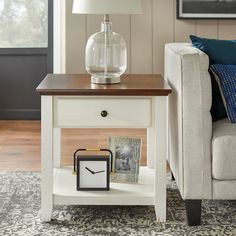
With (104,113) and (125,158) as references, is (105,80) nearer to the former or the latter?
(104,113)

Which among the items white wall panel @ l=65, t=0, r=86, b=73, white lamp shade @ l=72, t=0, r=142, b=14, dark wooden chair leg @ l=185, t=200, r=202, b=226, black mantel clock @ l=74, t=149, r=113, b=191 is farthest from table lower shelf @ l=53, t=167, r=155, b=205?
white wall panel @ l=65, t=0, r=86, b=73

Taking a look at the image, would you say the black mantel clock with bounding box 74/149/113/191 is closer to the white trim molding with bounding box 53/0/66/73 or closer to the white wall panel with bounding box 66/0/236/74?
the white wall panel with bounding box 66/0/236/74

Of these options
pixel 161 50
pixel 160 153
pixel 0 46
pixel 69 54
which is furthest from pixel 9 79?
pixel 160 153

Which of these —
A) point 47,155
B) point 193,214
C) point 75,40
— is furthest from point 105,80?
point 75,40

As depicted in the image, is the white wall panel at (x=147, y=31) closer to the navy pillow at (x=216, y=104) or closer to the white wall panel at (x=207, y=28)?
the white wall panel at (x=207, y=28)

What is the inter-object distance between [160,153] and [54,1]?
2.89m

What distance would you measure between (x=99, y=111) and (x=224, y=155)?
570mm

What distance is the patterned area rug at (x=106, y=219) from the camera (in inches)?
91.7

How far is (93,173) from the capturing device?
251 cm

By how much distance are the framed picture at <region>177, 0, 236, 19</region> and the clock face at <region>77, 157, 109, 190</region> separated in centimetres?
235

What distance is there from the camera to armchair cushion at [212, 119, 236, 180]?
7.58ft

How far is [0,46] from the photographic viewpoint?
5.08 metres

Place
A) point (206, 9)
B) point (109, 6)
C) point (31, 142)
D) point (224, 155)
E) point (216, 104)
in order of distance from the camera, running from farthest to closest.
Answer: point (206, 9), point (31, 142), point (216, 104), point (109, 6), point (224, 155)

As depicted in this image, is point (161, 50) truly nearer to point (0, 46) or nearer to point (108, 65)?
point (0, 46)
